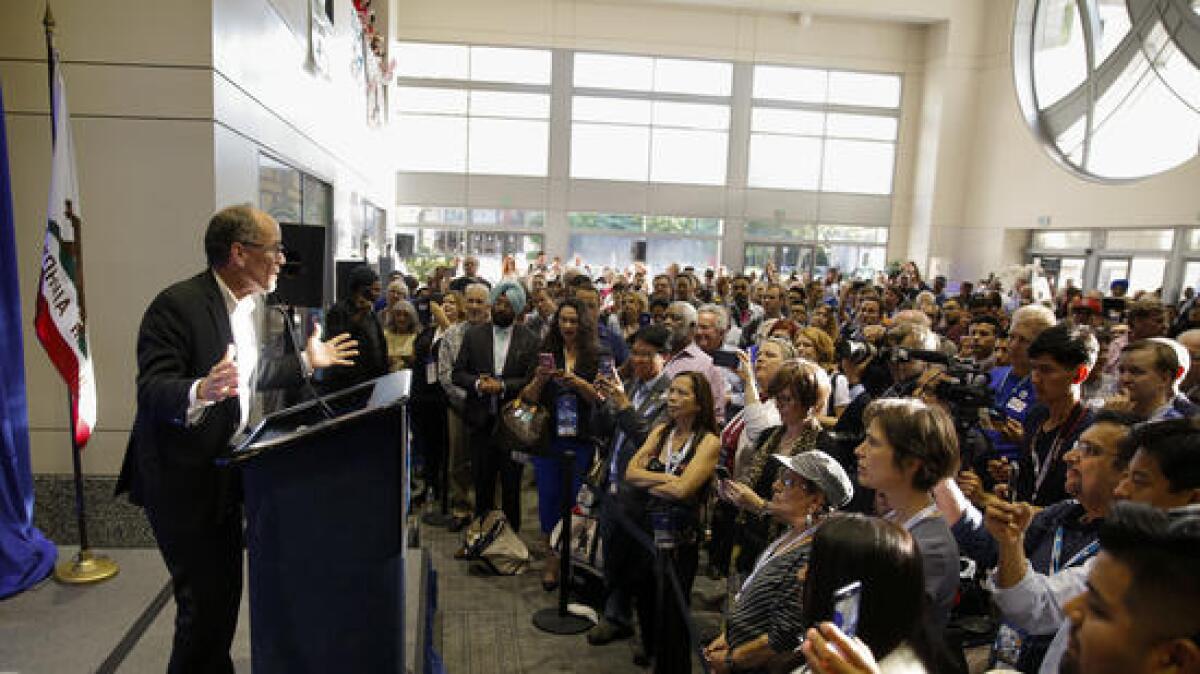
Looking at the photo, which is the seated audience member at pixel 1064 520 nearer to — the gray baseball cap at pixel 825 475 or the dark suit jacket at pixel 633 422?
the gray baseball cap at pixel 825 475

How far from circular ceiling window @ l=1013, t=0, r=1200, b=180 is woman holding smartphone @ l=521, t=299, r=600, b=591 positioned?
1588 centimetres

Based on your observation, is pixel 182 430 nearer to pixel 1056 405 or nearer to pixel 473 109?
pixel 1056 405

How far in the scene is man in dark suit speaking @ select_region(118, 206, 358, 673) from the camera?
237 cm

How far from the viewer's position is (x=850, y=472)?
12.1 ft

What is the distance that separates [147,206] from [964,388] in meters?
4.37

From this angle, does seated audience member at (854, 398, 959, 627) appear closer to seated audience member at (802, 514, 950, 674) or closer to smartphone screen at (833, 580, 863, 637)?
seated audience member at (802, 514, 950, 674)

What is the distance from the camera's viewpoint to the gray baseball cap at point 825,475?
2.41 meters

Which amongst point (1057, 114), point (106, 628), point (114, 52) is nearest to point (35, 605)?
point (106, 628)

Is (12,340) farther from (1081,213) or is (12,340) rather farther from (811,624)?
(1081,213)

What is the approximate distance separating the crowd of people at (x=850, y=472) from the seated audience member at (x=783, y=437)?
0.01 meters

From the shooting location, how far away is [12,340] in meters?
3.60

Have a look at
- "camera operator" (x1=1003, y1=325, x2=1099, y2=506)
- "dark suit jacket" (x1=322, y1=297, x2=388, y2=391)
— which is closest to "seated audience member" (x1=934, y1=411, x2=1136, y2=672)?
"camera operator" (x1=1003, y1=325, x2=1099, y2=506)

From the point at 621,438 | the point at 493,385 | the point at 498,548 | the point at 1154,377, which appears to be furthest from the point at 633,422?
the point at 1154,377

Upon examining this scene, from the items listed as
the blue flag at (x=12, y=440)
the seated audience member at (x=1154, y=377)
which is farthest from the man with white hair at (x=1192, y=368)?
the blue flag at (x=12, y=440)
